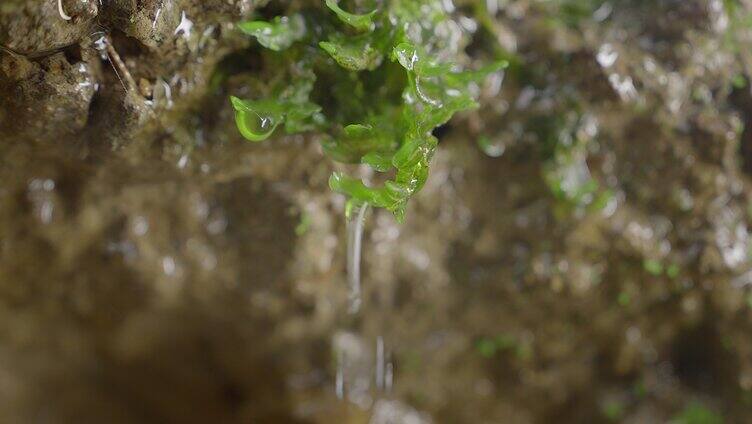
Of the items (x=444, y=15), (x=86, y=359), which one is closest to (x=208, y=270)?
(x=86, y=359)

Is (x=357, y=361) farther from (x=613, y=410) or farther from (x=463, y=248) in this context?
(x=613, y=410)

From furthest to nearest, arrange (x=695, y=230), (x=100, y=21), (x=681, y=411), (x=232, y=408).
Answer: (x=232, y=408) → (x=681, y=411) → (x=695, y=230) → (x=100, y=21)

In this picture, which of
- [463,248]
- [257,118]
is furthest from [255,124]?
[463,248]

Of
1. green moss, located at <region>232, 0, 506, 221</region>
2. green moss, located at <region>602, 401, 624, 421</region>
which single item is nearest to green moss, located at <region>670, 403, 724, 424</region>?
green moss, located at <region>602, 401, 624, 421</region>

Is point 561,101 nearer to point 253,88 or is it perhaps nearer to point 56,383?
point 253,88

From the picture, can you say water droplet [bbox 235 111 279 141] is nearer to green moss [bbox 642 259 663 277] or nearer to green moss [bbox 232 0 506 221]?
green moss [bbox 232 0 506 221]

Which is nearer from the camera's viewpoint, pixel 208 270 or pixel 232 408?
pixel 208 270

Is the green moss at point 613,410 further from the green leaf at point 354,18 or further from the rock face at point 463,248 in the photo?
the green leaf at point 354,18
